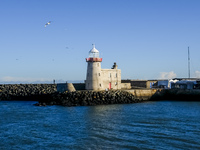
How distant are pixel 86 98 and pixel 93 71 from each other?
5.44 m

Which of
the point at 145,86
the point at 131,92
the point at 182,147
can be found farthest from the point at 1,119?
the point at 145,86

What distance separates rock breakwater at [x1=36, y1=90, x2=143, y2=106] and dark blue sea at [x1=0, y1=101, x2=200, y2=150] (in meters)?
7.35

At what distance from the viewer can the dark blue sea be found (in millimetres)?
20875

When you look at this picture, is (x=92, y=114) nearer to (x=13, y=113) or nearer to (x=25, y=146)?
(x=13, y=113)

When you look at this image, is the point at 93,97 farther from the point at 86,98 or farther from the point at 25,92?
the point at 25,92

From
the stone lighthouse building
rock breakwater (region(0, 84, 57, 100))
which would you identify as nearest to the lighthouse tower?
the stone lighthouse building

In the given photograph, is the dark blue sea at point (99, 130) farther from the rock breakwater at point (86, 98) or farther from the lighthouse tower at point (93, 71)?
the lighthouse tower at point (93, 71)

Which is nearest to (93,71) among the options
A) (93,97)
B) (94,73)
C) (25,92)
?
(94,73)

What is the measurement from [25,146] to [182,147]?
1067 cm

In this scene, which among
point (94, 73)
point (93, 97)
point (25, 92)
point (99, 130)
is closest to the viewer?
point (99, 130)

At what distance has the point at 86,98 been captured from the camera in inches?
1730

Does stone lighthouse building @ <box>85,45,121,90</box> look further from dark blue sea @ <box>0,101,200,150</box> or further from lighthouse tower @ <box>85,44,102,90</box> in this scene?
dark blue sea @ <box>0,101,200,150</box>

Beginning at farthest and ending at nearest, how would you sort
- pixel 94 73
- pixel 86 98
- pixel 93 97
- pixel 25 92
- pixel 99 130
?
pixel 25 92, pixel 94 73, pixel 93 97, pixel 86 98, pixel 99 130

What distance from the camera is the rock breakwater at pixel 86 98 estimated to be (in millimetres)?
43594
